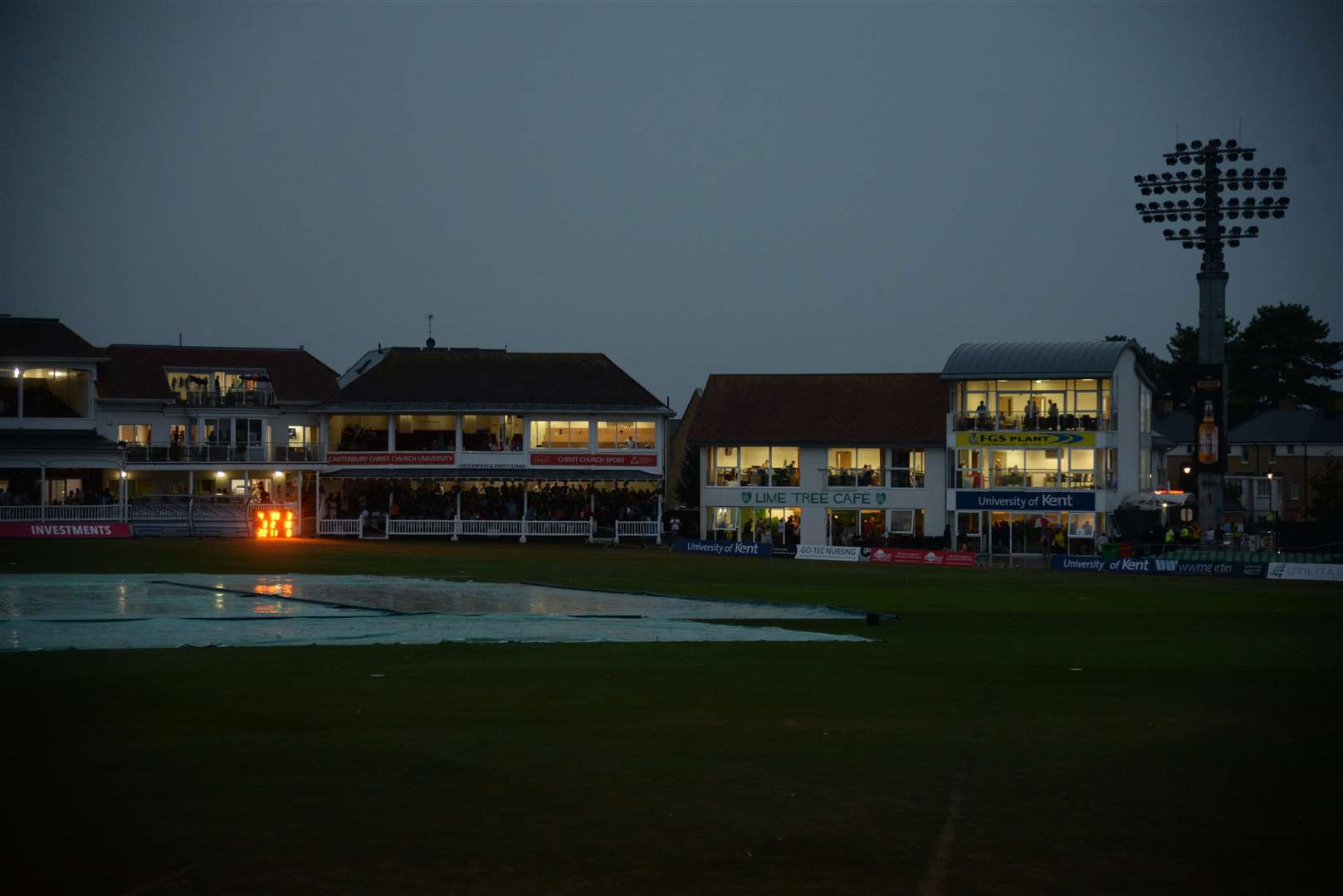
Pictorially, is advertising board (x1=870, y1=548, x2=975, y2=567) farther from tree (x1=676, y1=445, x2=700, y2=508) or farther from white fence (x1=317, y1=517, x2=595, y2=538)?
tree (x1=676, y1=445, x2=700, y2=508)

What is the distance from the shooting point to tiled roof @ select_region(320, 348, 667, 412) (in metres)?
66.3

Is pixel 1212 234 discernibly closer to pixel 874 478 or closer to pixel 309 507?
pixel 874 478

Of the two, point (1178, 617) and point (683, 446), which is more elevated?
point (683, 446)

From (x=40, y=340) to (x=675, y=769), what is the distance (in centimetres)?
6063

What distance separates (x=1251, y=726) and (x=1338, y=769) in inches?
77.5

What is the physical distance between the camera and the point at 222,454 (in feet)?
222

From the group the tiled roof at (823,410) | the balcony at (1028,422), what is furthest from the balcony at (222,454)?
the balcony at (1028,422)

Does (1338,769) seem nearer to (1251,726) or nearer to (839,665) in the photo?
(1251,726)

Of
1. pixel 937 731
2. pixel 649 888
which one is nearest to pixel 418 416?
pixel 937 731

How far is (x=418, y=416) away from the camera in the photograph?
221 ft

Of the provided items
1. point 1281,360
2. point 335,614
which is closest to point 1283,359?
point 1281,360

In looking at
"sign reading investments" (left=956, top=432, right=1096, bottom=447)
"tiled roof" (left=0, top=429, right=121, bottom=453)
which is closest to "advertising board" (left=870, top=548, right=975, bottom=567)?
"sign reading investments" (left=956, top=432, right=1096, bottom=447)

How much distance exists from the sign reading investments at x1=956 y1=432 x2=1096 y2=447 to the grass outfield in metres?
41.7

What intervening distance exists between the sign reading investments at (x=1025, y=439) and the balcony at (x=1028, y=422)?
8.1 inches
